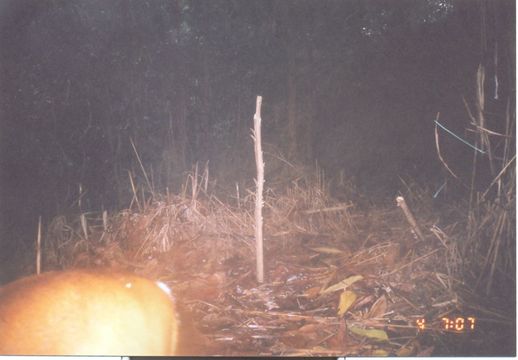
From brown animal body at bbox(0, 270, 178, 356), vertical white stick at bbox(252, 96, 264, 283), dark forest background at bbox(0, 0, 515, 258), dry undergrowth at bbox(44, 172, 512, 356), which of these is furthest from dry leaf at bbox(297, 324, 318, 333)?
dark forest background at bbox(0, 0, 515, 258)

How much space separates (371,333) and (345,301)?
0.65ft

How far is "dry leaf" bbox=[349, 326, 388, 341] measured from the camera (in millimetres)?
4031

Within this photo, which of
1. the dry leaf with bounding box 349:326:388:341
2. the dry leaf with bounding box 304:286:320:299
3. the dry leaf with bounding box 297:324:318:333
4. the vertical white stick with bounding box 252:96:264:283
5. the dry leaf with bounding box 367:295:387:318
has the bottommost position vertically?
the dry leaf with bounding box 349:326:388:341

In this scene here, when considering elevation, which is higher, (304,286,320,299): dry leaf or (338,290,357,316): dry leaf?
(304,286,320,299): dry leaf

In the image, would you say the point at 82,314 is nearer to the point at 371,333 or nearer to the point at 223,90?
the point at 223,90

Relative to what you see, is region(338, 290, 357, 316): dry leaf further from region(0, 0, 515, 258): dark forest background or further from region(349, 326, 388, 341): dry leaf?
region(0, 0, 515, 258): dark forest background

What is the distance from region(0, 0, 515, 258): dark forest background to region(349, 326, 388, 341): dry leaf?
2.16 ft

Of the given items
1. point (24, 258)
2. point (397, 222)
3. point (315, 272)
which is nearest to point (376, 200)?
point (397, 222)

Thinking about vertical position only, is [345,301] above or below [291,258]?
below

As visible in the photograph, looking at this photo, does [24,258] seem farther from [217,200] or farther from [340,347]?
[340,347]

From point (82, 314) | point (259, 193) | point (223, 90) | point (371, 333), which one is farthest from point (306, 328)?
point (223, 90)

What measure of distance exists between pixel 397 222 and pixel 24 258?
1823 mm

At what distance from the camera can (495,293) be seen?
4059 mm

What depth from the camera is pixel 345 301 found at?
404 cm
